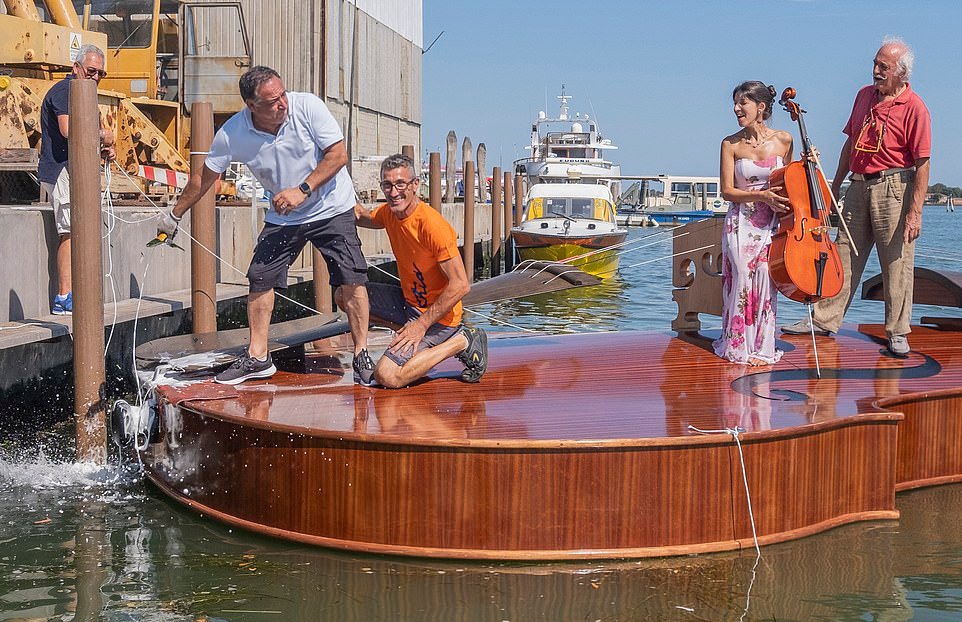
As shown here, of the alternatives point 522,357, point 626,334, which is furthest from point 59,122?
point 626,334

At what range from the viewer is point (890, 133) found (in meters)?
6.57

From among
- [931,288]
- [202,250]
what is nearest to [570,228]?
[931,288]

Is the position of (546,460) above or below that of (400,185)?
below

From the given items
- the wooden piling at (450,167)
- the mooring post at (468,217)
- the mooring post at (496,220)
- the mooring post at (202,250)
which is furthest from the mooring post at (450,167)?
the mooring post at (202,250)

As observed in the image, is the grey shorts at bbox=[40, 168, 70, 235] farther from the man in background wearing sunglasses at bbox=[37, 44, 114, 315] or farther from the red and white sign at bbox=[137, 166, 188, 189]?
the red and white sign at bbox=[137, 166, 188, 189]

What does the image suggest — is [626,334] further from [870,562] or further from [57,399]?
Result: [57,399]

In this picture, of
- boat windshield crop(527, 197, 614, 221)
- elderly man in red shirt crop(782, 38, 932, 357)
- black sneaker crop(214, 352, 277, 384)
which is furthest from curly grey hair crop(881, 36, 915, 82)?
boat windshield crop(527, 197, 614, 221)

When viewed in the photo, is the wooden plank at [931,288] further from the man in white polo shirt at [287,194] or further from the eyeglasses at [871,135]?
the man in white polo shirt at [287,194]

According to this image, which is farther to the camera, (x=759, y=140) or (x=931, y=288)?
(x=931, y=288)

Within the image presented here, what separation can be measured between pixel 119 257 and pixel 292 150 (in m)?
3.81

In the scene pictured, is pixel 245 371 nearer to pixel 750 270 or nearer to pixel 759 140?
pixel 750 270

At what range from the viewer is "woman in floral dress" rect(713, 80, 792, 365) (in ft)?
20.8

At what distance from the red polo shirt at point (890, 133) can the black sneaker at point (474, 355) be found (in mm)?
2615

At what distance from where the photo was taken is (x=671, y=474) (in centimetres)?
467
